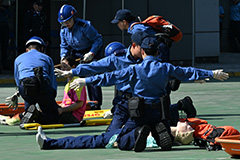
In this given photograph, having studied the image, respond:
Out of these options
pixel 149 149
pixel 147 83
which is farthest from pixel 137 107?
pixel 149 149

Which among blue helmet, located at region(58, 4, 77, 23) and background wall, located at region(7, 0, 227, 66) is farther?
background wall, located at region(7, 0, 227, 66)

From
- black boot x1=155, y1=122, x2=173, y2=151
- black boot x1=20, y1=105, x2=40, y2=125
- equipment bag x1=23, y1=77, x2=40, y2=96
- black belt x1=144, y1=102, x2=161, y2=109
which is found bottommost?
black boot x1=20, y1=105, x2=40, y2=125

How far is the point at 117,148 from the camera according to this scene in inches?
332

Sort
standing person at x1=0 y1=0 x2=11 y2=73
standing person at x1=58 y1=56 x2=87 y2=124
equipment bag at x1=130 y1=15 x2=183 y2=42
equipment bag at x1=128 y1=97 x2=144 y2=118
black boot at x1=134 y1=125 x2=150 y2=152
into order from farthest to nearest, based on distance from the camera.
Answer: standing person at x1=0 y1=0 x2=11 y2=73
standing person at x1=58 y1=56 x2=87 y2=124
equipment bag at x1=130 y1=15 x2=183 y2=42
equipment bag at x1=128 y1=97 x2=144 y2=118
black boot at x1=134 y1=125 x2=150 y2=152

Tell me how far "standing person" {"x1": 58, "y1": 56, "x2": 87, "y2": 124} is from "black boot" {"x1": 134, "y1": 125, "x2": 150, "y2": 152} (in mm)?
3242

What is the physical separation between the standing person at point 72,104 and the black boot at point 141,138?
324 cm

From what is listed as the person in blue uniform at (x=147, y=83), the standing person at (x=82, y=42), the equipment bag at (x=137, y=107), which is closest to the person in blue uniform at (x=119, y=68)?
the person in blue uniform at (x=147, y=83)

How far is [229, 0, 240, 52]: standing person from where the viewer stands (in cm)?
2928

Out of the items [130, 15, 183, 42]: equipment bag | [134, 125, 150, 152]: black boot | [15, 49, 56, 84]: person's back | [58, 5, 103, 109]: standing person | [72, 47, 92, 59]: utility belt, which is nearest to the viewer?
[134, 125, 150, 152]: black boot

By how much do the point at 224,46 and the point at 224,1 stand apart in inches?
78.1

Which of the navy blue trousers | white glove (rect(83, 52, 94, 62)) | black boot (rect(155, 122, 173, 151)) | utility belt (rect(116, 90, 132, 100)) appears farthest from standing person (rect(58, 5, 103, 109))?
black boot (rect(155, 122, 173, 151))

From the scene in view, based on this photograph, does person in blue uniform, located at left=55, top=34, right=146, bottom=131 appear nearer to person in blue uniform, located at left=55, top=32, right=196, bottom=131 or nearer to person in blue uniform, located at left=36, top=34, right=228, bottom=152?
person in blue uniform, located at left=55, top=32, right=196, bottom=131

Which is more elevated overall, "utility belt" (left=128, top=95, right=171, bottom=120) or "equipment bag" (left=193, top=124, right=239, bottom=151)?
"utility belt" (left=128, top=95, right=171, bottom=120)

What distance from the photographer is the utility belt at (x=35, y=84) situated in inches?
→ 421
